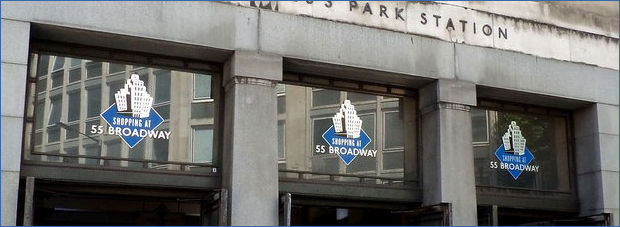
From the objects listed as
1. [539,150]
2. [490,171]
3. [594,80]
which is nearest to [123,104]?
[490,171]

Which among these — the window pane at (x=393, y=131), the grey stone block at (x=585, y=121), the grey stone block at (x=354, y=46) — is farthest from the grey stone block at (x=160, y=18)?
the grey stone block at (x=585, y=121)

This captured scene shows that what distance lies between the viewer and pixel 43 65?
1295cm

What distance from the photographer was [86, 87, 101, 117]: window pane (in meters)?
13.0

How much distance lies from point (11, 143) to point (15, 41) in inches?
58.6

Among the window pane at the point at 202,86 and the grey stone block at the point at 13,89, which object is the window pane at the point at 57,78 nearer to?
the grey stone block at the point at 13,89

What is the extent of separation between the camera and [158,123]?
13352 mm

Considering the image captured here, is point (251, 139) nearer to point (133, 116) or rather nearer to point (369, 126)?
point (133, 116)

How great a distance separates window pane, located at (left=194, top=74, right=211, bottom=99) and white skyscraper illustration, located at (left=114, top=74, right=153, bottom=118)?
33.7 inches

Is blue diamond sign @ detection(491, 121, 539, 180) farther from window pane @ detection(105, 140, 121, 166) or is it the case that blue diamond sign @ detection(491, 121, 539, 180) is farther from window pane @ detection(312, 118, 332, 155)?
window pane @ detection(105, 140, 121, 166)

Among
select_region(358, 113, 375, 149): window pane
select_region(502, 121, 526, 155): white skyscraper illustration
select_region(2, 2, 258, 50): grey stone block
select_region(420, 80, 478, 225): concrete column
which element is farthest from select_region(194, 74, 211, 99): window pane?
select_region(502, 121, 526, 155): white skyscraper illustration

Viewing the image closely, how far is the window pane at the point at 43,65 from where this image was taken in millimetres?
12891

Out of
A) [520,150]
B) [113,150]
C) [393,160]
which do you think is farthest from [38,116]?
[520,150]

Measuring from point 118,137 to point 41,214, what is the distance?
385cm

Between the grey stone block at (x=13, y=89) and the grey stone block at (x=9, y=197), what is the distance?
0.88 meters
